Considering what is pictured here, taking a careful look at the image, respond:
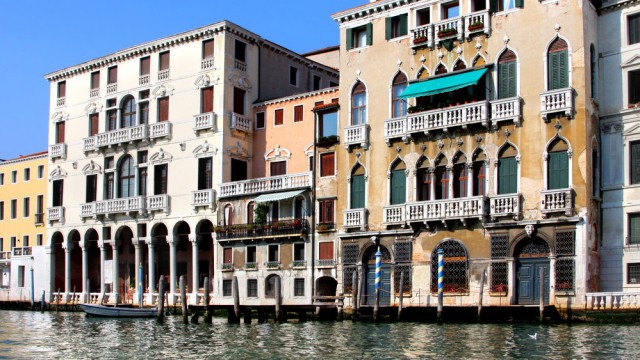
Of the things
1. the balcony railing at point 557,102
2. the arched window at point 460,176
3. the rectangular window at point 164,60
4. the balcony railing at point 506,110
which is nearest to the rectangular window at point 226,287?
the rectangular window at point 164,60

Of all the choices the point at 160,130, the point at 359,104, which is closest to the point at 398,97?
the point at 359,104

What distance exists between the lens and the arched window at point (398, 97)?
37.5 metres

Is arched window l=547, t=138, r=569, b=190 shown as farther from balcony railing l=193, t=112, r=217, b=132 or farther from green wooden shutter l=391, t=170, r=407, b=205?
balcony railing l=193, t=112, r=217, b=132

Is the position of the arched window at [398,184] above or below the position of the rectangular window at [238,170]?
below

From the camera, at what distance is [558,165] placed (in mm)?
32812

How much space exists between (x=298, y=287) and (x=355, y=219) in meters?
4.55

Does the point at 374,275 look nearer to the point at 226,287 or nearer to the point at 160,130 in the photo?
the point at 226,287

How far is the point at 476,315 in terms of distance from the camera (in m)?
31.5

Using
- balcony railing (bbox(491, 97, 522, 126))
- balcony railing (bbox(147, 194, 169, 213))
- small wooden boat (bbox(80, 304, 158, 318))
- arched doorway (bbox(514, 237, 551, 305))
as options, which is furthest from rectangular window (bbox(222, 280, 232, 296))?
balcony railing (bbox(491, 97, 522, 126))

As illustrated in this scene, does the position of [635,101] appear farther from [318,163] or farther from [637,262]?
[318,163]

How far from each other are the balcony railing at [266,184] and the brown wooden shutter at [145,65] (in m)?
8.30

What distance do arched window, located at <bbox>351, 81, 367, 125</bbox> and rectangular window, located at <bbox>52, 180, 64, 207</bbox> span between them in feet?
64.4

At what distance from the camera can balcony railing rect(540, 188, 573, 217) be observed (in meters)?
32.0

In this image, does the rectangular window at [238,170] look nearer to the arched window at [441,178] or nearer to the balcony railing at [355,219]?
the balcony railing at [355,219]
